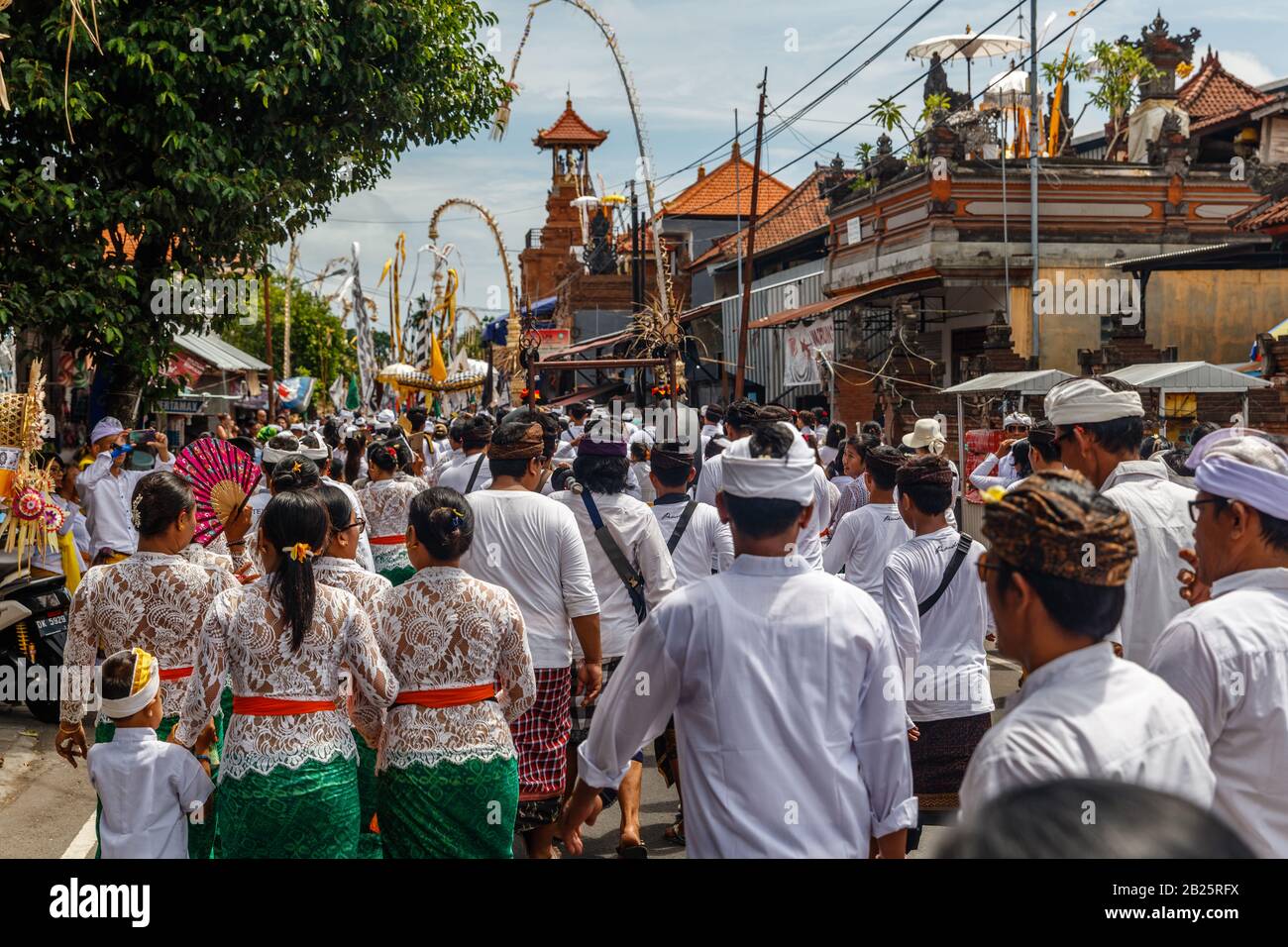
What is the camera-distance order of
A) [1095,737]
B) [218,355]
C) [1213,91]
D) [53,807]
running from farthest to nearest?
[1213,91], [218,355], [53,807], [1095,737]

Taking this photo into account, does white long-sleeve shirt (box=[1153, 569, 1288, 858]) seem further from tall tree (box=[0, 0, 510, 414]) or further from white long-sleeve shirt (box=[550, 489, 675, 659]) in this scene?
tall tree (box=[0, 0, 510, 414])

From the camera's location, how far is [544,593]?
5.82m

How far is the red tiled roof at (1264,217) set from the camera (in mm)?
15634

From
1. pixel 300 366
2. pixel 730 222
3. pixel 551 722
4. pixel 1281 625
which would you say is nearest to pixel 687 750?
pixel 1281 625

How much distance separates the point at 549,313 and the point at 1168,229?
28526mm

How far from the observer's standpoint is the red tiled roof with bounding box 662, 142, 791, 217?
46.8m

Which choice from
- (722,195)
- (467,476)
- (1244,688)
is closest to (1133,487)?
(1244,688)

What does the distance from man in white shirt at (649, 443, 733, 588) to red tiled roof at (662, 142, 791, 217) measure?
130 ft

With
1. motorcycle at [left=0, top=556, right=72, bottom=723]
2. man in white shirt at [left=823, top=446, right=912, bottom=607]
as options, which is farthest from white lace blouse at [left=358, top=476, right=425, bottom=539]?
man in white shirt at [left=823, top=446, right=912, bottom=607]

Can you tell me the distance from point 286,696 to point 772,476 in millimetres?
1964

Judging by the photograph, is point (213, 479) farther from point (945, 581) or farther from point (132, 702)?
point (945, 581)

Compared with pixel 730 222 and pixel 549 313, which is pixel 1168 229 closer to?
pixel 730 222

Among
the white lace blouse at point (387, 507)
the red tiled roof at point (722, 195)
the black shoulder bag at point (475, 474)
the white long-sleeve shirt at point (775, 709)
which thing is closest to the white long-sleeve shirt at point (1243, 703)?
the white long-sleeve shirt at point (775, 709)

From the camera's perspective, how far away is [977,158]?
2323 centimetres
